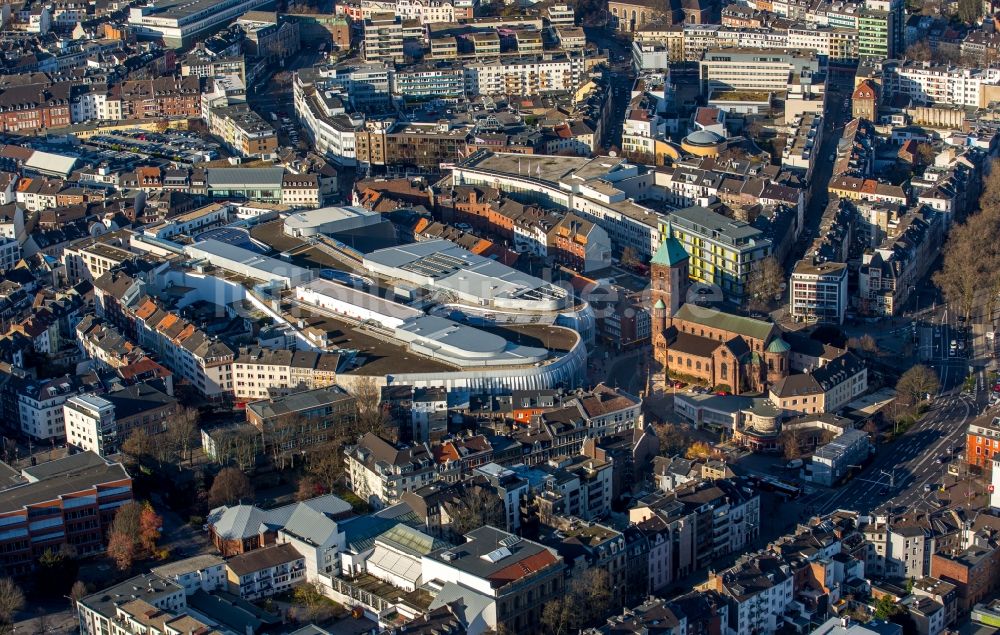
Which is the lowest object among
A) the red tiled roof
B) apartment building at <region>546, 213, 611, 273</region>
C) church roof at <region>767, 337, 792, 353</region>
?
the red tiled roof

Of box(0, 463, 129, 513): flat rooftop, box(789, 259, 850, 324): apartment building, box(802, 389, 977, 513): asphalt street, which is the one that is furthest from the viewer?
box(789, 259, 850, 324): apartment building

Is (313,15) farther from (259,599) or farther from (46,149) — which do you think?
(259,599)

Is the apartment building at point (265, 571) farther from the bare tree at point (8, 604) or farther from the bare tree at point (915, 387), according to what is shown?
the bare tree at point (915, 387)

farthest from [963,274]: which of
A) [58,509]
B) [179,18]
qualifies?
[179,18]

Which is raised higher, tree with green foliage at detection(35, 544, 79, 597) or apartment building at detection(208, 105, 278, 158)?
apartment building at detection(208, 105, 278, 158)

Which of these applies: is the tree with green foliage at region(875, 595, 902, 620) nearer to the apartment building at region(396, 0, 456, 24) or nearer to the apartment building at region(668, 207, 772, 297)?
the apartment building at region(668, 207, 772, 297)

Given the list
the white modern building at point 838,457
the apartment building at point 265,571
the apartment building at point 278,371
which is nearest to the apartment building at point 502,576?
the apartment building at point 265,571

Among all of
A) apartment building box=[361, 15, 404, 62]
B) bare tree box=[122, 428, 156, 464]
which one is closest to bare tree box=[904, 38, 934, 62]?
apartment building box=[361, 15, 404, 62]
